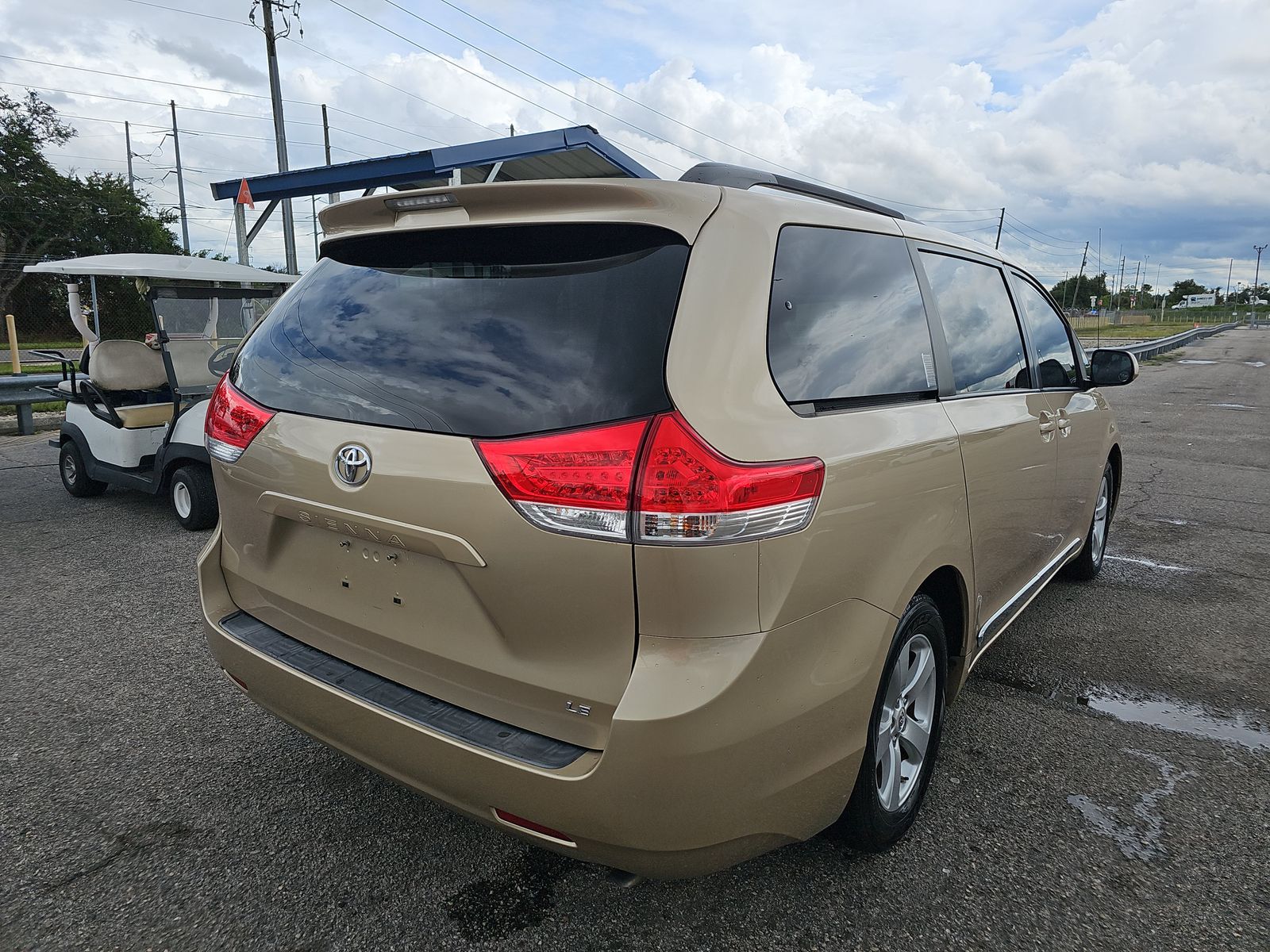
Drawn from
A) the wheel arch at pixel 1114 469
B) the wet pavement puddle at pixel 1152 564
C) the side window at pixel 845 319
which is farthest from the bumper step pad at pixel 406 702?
the wet pavement puddle at pixel 1152 564

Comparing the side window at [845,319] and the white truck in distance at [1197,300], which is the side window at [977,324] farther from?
the white truck in distance at [1197,300]

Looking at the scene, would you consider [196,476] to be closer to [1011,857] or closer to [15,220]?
[1011,857]

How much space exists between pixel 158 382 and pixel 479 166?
7.41 meters

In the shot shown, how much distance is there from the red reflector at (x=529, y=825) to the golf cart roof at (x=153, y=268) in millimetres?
5910

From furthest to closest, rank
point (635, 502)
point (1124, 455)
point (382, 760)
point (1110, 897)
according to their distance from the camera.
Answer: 1. point (1124, 455)
2. point (1110, 897)
3. point (382, 760)
4. point (635, 502)

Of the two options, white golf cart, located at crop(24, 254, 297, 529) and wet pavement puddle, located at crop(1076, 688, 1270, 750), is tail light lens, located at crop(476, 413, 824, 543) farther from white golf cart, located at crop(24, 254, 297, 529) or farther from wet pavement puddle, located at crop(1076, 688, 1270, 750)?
white golf cart, located at crop(24, 254, 297, 529)

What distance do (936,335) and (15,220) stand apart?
3877cm

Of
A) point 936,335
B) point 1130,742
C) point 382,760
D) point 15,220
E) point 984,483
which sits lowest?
point 1130,742

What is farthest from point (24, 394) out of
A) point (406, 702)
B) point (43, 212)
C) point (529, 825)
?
point (43, 212)

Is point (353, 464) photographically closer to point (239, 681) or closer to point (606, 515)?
point (606, 515)

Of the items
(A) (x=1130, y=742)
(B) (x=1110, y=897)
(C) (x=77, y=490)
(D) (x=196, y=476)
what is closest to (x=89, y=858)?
(B) (x=1110, y=897)

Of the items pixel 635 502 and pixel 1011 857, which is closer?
pixel 635 502

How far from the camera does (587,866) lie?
7.67 ft

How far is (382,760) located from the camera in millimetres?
2008
